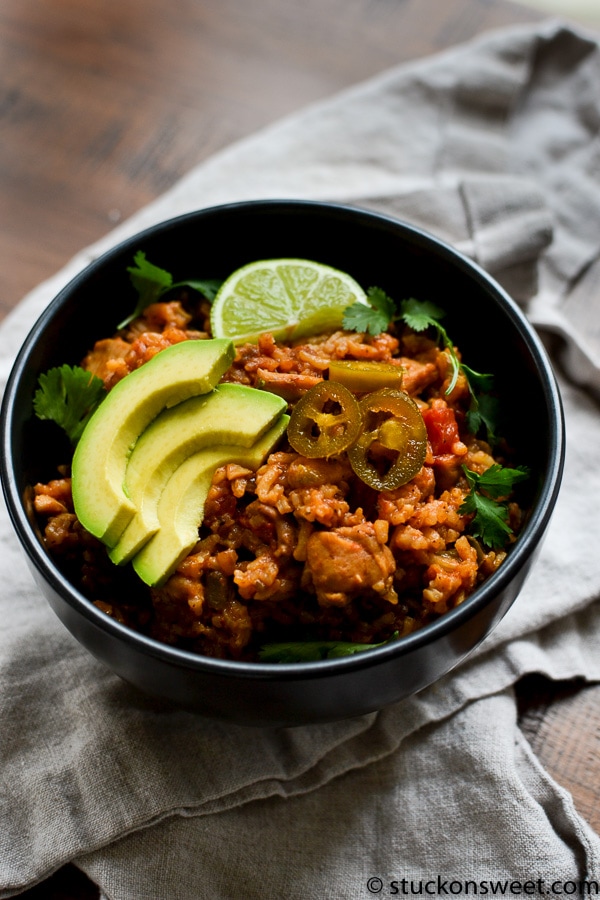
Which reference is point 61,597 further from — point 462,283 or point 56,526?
point 462,283

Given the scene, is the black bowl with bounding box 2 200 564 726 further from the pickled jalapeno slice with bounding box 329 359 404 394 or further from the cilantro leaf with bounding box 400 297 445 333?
the pickled jalapeno slice with bounding box 329 359 404 394

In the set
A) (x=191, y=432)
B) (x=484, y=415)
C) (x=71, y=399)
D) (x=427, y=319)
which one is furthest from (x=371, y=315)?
(x=71, y=399)

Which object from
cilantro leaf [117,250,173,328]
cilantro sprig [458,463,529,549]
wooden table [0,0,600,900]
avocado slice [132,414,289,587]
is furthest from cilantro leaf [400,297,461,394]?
wooden table [0,0,600,900]

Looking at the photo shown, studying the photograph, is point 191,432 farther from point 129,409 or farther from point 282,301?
point 282,301

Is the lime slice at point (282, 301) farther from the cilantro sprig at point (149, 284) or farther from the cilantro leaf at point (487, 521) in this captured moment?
the cilantro leaf at point (487, 521)

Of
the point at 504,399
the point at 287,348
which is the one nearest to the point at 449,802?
the point at 504,399
